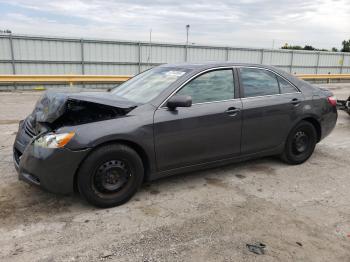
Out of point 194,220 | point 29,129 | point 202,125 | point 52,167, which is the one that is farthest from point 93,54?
point 194,220

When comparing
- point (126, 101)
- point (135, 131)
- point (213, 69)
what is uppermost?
point (213, 69)

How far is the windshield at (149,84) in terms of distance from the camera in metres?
3.99

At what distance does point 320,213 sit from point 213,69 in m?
2.14

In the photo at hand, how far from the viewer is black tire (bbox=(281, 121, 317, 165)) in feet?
16.2

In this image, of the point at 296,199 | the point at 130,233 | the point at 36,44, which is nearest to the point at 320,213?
the point at 296,199

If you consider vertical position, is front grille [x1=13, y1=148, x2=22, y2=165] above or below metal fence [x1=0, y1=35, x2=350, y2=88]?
below

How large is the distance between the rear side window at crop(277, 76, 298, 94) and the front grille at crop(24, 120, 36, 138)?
3436 mm

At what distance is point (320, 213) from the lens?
3.57 meters

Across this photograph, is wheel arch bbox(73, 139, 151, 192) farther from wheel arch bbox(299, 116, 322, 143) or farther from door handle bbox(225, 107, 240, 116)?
wheel arch bbox(299, 116, 322, 143)

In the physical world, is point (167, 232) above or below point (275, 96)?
below

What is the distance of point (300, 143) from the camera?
5.04m

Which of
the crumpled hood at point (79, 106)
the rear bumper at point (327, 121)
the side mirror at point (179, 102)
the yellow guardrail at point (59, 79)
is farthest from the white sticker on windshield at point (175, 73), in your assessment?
the yellow guardrail at point (59, 79)

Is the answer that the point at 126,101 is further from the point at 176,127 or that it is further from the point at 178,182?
the point at 178,182

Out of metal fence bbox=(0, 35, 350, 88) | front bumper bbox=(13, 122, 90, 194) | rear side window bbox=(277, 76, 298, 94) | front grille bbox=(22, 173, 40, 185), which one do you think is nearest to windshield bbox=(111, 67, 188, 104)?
front bumper bbox=(13, 122, 90, 194)
